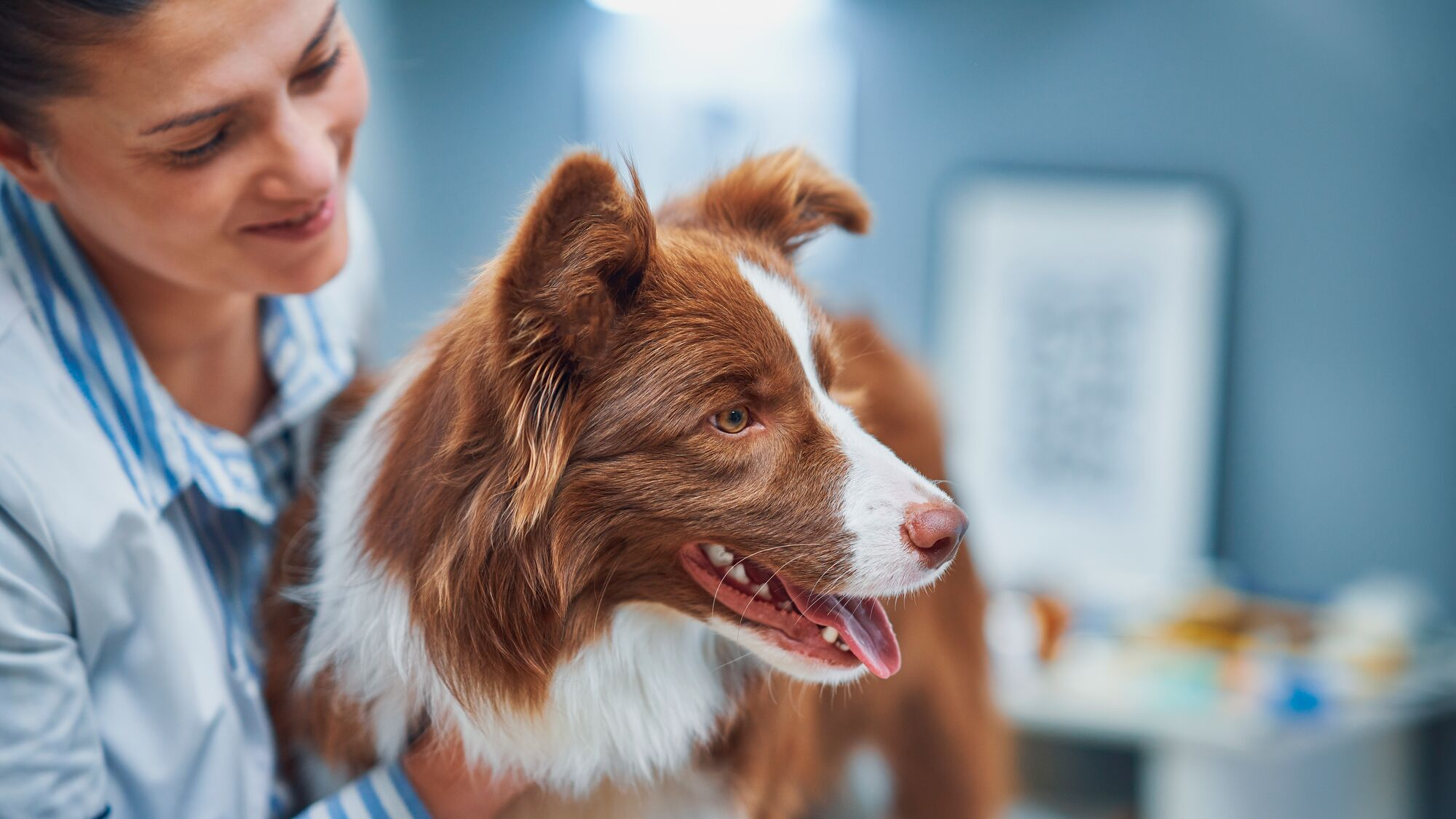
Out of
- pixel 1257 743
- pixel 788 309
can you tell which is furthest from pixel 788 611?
pixel 1257 743

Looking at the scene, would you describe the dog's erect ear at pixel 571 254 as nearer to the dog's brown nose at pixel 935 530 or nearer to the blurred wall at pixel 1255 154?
the dog's brown nose at pixel 935 530

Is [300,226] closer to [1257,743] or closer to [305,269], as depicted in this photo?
[305,269]

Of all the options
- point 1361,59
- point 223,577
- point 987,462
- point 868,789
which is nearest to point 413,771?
point 223,577

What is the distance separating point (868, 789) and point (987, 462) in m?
1.55

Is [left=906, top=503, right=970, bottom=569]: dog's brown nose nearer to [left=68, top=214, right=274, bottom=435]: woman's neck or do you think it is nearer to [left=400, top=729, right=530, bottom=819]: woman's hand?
[left=400, top=729, right=530, bottom=819]: woman's hand

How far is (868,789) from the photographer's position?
2.02m

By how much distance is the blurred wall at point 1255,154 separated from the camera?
299 centimetres

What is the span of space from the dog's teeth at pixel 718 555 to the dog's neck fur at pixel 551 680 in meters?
0.08

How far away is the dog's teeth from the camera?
42.4 inches

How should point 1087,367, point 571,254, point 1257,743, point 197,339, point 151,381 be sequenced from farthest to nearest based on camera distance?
1. point 1087,367
2. point 1257,743
3. point 197,339
4. point 151,381
5. point 571,254

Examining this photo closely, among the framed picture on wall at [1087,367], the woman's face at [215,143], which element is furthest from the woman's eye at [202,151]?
the framed picture on wall at [1087,367]

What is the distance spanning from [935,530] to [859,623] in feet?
0.49

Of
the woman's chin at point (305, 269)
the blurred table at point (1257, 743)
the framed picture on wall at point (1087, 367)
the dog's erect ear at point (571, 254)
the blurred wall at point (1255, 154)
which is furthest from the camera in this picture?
the framed picture on wall at point (1087, 367)

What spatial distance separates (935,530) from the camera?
3.26ft
